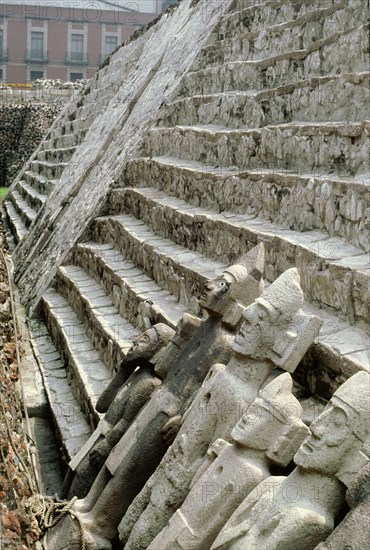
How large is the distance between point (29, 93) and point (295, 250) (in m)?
17.7

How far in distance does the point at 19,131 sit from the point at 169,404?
55.8 feet

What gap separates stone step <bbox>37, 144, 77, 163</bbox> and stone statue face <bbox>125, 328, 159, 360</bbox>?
342 inches

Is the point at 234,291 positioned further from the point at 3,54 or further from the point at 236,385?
the point at 3,54

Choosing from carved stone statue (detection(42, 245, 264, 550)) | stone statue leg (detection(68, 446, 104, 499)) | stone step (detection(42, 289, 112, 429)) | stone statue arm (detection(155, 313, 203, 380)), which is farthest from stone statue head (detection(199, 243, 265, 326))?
stone step (detection(42, 289, 112, 429))

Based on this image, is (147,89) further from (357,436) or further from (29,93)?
(29,93)

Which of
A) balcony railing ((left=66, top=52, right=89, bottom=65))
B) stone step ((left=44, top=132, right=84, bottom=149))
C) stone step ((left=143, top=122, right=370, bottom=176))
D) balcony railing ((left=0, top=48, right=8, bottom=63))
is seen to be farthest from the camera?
balcony railing ((left=66, top=52, right=89, bottom=65))

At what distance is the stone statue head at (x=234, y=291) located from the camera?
3785 millimetres

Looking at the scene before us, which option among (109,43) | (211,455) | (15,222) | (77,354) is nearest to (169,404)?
(211,455)

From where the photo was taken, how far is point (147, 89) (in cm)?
1013

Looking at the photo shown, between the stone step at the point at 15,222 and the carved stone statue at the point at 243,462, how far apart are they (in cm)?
880

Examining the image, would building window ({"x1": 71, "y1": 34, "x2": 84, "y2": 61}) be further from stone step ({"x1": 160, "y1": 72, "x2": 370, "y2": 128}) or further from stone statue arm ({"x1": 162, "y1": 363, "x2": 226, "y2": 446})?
stone statue arm ({"x1": 162, "y1": 363, "x2": 226, "y2": 446})

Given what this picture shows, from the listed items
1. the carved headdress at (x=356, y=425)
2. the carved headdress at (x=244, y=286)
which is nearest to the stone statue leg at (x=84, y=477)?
the carved headdress at (x=244, y=286)

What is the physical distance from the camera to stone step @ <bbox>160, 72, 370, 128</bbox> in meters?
4.76

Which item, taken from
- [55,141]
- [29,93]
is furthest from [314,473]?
[29,93]
